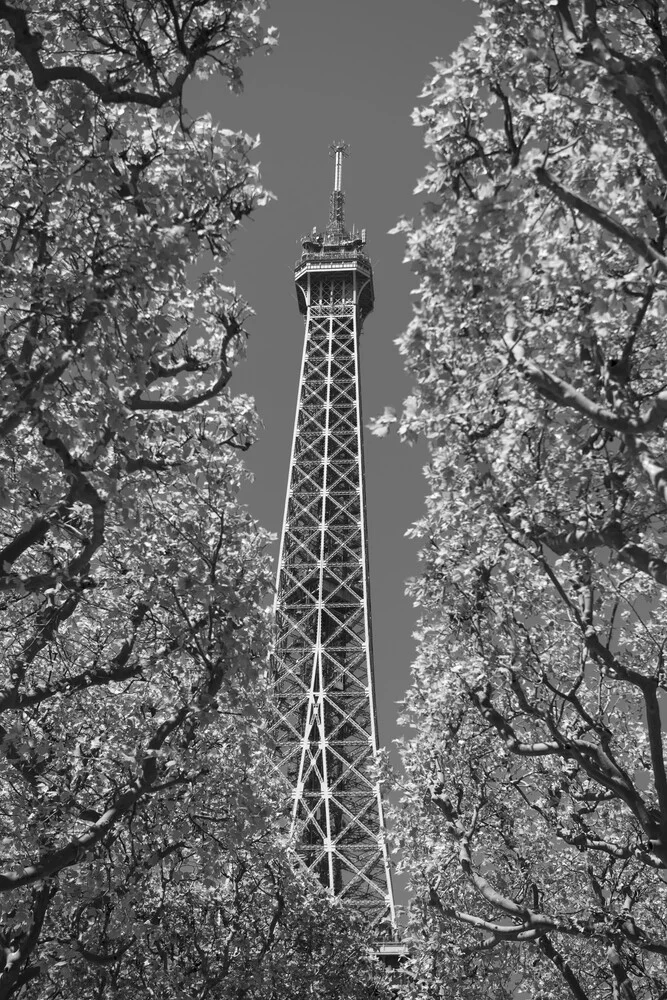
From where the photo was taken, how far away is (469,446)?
8852 millimetres

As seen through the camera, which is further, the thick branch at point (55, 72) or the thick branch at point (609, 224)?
the thick branch at point (55, 72)

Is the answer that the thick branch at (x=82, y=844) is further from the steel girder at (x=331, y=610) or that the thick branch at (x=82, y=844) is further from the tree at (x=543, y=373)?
the steel girder at (x=331, y=610)

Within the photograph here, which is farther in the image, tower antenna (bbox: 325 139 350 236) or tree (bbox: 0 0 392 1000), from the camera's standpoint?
tower antenna (bbox: 325 139 350 236)

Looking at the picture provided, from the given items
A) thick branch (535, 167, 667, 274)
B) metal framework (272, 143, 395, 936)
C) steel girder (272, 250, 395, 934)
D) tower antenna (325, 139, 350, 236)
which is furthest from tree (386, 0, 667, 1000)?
tower antenna (325, 139, 350, 236)

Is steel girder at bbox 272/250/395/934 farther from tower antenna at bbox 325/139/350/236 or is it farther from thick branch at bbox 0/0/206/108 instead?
thick branch at bbox 0/0/206/108

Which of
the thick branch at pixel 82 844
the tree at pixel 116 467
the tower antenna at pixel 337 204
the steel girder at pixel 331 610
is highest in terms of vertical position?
the tower antenna at pixel 337 204

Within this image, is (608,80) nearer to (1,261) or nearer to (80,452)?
(1,261)

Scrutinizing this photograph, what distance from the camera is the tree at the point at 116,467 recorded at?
810 cm

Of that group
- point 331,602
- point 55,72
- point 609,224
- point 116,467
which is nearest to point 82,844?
point 116,467

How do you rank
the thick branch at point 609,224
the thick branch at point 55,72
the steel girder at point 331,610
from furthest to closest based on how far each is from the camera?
the steel girder at point 331,610, the thick branch at point 55,72, the thick branch at point 609,224

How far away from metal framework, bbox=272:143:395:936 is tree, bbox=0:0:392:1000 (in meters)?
26.9

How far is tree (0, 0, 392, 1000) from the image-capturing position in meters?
8.10

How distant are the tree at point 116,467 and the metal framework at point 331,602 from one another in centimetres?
2694

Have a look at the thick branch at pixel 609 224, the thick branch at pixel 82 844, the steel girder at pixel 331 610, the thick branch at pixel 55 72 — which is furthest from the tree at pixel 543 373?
the steel girder at pixel 331 610
